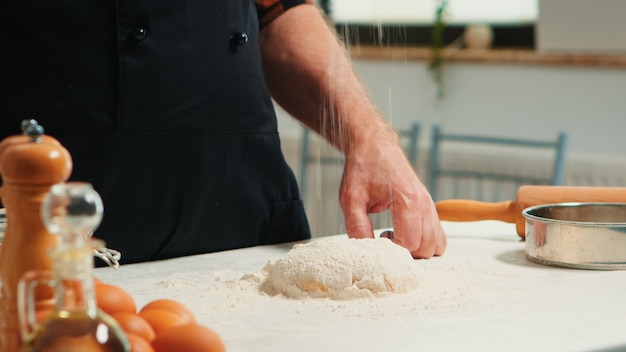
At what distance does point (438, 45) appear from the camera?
3584mm

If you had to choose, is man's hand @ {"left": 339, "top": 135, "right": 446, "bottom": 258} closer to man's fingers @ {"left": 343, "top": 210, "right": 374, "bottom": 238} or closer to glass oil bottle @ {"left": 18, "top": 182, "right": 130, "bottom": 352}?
man's fingers @ {"left": 343, "top": 210, "right": 374, "bottom": 238}

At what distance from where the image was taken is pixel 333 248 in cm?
114

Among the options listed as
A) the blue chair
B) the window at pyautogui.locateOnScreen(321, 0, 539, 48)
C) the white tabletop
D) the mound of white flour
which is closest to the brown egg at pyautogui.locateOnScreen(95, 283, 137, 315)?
the white tabletop

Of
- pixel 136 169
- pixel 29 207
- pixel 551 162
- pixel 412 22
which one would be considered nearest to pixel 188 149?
pixel 136 169

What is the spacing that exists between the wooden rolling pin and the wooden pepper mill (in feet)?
3.10

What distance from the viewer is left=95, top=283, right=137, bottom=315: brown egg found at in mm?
730

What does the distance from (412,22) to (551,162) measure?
1.00 metres

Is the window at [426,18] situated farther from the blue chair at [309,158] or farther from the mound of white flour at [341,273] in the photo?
the mound of white flour at [341,273]

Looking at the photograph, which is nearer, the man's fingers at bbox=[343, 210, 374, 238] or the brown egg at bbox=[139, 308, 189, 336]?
the brown egg at bbox=[139, 308, 189, 336]

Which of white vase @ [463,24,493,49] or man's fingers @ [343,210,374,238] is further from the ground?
white vase @ [463,24,493,49]

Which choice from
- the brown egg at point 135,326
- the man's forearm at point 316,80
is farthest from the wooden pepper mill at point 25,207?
the man's forearm at point 316,80

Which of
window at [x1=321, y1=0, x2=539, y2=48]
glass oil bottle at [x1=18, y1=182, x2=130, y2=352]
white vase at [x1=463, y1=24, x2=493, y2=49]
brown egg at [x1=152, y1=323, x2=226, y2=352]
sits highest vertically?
window at [x1=321, y1=0, x2=539, y2=48]

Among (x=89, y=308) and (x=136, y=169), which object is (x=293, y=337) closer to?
(x=89, y=308)

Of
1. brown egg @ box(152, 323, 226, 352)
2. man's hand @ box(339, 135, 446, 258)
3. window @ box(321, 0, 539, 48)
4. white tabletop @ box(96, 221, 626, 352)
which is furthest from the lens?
window @ box(321, 0, 539, 48)
